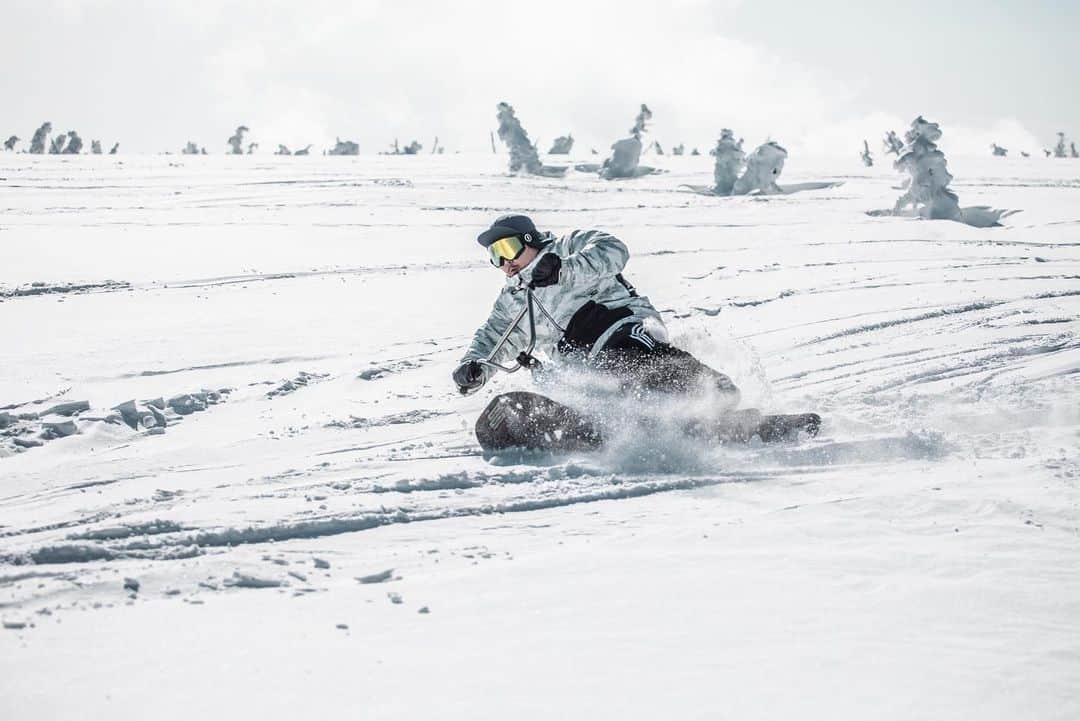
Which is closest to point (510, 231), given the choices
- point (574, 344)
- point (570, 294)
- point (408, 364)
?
point (570, 294)

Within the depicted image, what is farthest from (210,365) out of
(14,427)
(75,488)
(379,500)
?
(379,500)

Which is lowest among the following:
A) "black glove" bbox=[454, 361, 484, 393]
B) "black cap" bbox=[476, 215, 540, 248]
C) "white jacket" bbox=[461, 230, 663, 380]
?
"black glove" bbox=[454, 361, 484, 393]

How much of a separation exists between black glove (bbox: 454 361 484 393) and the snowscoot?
0.55 meters

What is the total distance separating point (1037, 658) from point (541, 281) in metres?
3.23

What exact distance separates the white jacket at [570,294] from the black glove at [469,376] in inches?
2.3

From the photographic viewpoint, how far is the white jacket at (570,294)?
540cm

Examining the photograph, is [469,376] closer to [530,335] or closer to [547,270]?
[530,335]

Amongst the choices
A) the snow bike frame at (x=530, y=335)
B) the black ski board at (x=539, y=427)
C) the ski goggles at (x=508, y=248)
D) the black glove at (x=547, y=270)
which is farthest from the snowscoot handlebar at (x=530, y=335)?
the black ski board at (x=539, y=427)

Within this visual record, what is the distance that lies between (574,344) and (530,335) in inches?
12.8

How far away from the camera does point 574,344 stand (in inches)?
220

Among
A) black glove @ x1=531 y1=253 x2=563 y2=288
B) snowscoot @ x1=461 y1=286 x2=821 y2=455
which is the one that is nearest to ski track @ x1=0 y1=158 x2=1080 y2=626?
snowscoot @ x1=461 y1=286 x2=821 y2=455

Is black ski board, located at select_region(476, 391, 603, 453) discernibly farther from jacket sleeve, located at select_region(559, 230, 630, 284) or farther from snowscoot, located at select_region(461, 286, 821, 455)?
jacket sleeve, located at select_region(559, 230, 630, 284)

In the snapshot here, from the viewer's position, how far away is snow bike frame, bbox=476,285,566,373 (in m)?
5.57

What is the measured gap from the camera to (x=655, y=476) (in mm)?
4488
